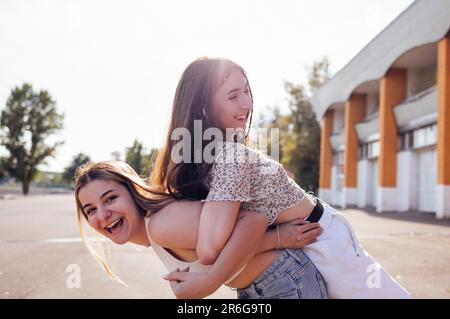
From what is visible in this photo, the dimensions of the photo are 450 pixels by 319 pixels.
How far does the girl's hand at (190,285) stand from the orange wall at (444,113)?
17.4m

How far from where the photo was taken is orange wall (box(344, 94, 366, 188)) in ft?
95.3

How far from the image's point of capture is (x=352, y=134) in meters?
29.2

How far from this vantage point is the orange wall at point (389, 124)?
23188mm

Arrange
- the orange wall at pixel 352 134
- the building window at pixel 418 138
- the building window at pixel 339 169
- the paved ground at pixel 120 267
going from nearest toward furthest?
1. the paved ground at pixel 120 267
2. the building window at pixel 418 138
3. the orange wall at pixel 352 134
4. the building window at pixel 339 169

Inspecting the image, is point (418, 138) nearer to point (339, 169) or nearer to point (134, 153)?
point (339, 169)

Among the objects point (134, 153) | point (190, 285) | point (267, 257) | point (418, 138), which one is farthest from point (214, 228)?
point (418, 138)

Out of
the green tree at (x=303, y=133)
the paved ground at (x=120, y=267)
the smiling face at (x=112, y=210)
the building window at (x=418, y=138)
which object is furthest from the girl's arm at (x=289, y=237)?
the green tree at (x=303, y=133)

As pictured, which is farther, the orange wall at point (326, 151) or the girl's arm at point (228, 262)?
the orange wall at point (326, 151)

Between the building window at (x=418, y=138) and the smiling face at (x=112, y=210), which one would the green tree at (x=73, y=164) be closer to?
the building window at (x=418, y=138)

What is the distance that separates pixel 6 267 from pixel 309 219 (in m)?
5.82

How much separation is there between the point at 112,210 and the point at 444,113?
17.5 metres

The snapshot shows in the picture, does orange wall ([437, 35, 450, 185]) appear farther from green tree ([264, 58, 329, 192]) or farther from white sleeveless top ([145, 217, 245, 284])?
green tree ([264, 58, 329, 192])

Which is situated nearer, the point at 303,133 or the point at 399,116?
the point at 399,116
